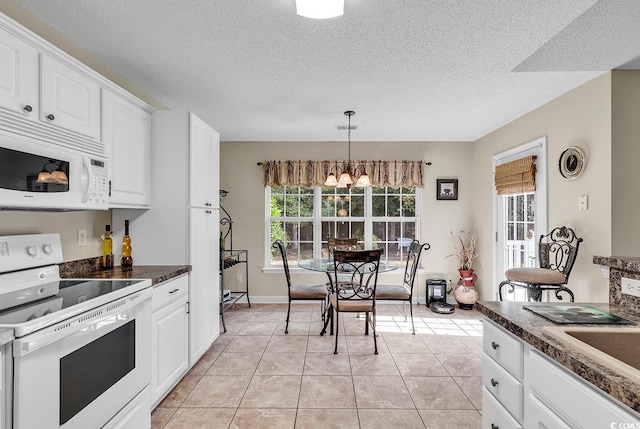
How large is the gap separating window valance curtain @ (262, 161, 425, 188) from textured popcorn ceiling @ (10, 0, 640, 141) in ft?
4.16

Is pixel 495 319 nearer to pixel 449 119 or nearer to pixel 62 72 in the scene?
pixel 62 72

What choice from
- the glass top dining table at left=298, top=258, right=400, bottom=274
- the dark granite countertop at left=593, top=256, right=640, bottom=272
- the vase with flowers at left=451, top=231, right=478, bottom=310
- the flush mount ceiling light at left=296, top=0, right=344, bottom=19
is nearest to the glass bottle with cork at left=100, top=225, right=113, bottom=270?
the glass top dining table at left=298, top=258, right=400, bottom=274

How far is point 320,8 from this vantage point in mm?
1666

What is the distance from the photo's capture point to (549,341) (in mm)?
1026

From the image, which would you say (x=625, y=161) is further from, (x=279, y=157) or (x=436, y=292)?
(x=279, y=157)

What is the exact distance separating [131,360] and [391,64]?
8.42 ft

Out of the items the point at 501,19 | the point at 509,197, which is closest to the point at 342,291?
the point at 509,197

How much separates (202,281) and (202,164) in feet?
3.35

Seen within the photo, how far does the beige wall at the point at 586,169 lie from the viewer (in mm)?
2543

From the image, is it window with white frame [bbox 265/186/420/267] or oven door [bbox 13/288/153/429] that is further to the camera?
window with white frame [bbox 265/186/420/267]

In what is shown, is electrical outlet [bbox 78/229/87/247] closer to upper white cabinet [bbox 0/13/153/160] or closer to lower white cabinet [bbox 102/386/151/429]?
upper white cabinet [bbox 0/13/153/160]

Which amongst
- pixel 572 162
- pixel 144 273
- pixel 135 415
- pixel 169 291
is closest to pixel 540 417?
pixel 135 415

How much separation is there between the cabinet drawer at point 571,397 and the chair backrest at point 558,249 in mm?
2112

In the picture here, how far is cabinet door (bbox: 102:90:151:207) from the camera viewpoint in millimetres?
2102
